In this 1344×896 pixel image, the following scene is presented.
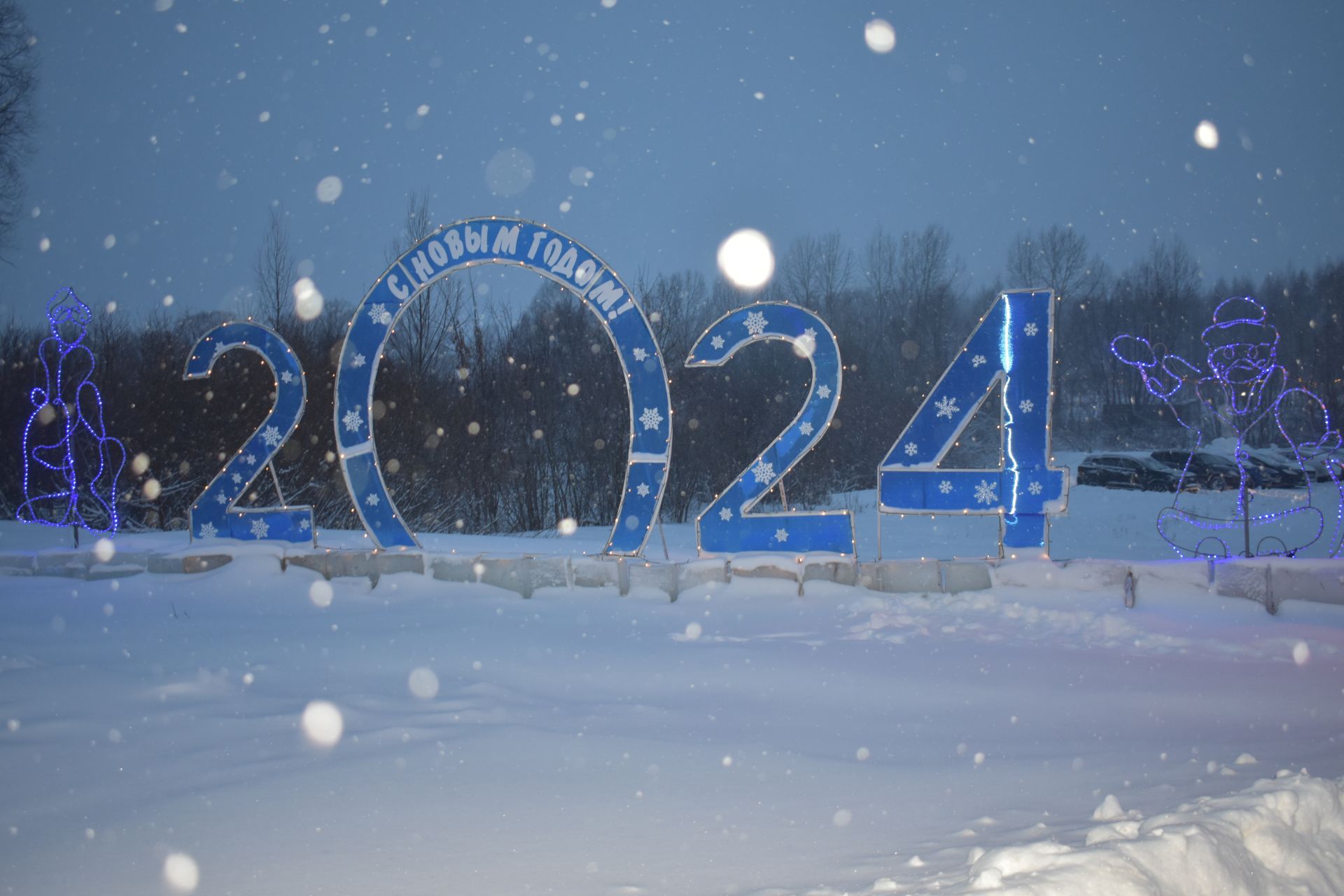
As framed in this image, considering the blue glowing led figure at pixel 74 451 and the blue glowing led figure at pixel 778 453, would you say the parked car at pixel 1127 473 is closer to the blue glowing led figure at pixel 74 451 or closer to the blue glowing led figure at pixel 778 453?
the blue glowing led figure at pixel 778 453

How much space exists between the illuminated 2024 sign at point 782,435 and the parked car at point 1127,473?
18588 mm

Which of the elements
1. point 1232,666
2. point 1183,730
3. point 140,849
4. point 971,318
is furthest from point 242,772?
point 971,318

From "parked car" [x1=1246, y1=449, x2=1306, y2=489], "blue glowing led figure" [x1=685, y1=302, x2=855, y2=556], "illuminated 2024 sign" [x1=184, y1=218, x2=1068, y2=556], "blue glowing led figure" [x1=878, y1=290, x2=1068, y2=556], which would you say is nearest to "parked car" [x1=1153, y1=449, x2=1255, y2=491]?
"parked car" [x1=1246, y1=449, x2=1306, y2=489]

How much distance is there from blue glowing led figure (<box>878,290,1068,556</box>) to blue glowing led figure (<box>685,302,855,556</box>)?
75 cm

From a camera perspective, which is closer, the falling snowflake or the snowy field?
the snowy field

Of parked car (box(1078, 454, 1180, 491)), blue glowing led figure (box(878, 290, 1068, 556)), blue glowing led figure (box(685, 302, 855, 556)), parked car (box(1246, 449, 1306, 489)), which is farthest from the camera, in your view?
parked car (box(1078, 454, 1180, 491))

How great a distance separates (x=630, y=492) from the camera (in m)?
10.1

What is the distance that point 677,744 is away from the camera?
17.0 feet

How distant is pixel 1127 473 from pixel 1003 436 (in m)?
20.5

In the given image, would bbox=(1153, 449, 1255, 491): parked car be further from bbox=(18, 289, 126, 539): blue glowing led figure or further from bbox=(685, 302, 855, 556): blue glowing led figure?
bbox=(18, 289, 126, 539): blue glowing led figure

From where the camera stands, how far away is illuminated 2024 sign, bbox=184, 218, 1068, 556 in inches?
365

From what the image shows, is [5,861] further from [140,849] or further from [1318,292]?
[1318,292]

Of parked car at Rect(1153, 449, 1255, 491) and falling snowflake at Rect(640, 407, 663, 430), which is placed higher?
falling snowflake at Rect(640, 407, 663, 430)

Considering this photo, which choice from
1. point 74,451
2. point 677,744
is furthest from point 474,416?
point 677,744
